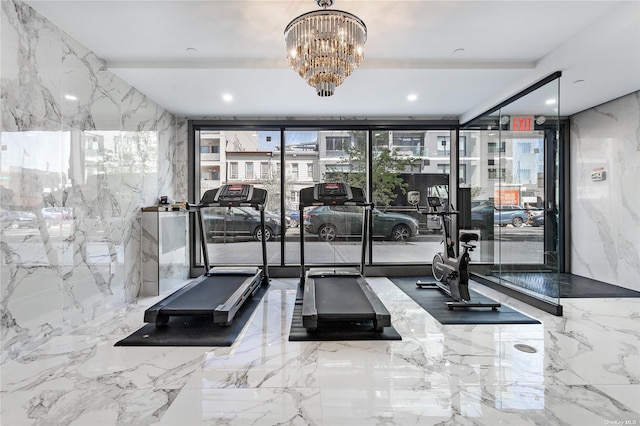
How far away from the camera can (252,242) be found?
565cm

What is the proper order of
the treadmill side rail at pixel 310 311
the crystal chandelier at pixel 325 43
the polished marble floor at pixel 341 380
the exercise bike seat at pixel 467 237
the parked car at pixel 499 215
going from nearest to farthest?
the polished marble floor at pixel 341 380 → the crystal chandelier at pixel 325 43 → the treadmill side rail at pixel 310 311 → the exercise bike seat at pixel 467 237 → the parked car at pixel 499 215

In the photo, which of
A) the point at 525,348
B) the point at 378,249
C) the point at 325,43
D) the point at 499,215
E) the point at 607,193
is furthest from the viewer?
the point at 378,249

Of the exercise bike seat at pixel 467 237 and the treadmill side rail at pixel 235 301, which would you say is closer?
the treadmill side rail at pixel 235 301

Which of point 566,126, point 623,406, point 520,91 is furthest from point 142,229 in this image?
point 566,126

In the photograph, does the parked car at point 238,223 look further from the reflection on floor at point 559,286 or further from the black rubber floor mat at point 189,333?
the reflection on floor at point 559,286

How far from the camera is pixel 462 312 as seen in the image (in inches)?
140

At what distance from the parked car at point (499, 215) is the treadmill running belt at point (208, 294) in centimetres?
383

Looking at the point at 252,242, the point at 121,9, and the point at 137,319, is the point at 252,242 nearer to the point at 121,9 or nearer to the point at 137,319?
the point at 137,319

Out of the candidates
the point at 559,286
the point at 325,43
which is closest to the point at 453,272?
the point at 559,286

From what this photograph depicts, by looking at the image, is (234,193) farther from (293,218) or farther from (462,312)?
(462,312)

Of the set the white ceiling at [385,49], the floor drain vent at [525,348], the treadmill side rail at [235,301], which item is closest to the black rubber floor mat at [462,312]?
the floor drain vent at [525,348]

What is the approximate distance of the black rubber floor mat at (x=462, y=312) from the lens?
328 centimetres

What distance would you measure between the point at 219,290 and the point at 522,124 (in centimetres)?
457

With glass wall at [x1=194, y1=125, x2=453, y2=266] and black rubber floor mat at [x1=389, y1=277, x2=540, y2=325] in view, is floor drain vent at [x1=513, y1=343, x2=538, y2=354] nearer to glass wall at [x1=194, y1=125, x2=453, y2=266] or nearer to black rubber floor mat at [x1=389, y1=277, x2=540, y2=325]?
black rubber floor mat at [x1=389, y1=277, x2=540, y2=325]
